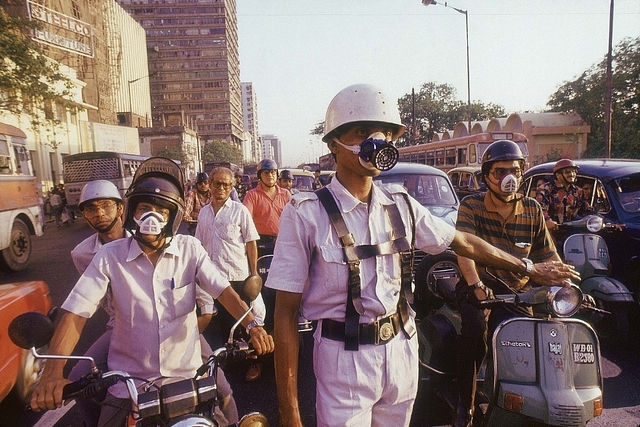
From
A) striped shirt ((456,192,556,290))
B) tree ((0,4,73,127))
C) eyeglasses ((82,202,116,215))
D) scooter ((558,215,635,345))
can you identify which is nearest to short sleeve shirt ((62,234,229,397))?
eyeglasses ((82,202,116,215))

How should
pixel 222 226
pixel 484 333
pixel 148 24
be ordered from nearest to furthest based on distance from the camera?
pixel 484 333 → pixel 222 226 → pixel 148 24

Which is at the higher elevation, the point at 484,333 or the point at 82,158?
the point at 82,158

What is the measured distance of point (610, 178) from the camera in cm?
529

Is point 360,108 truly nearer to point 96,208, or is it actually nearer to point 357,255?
point 357,255

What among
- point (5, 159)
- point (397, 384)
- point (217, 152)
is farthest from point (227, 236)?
point (217, 152)

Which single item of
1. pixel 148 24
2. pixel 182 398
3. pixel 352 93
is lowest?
pixel 182 398

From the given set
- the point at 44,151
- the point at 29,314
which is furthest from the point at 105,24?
the point at 29,314

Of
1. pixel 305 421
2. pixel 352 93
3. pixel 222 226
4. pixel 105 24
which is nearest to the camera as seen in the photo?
pixel 352 93

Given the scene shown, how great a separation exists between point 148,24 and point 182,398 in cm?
11729

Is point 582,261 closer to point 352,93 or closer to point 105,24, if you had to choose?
point 352,93

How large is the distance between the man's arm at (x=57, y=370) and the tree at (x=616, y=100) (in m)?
28.3

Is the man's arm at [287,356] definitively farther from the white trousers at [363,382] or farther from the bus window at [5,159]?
the bus window at [5,159]

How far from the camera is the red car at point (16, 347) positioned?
11.0 feet

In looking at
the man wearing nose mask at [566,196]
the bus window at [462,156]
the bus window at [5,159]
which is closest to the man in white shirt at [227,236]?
the man wearing nose mask at [566,196]
